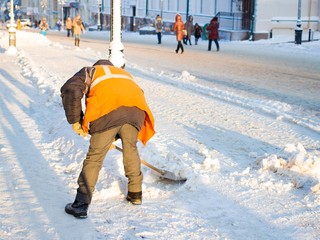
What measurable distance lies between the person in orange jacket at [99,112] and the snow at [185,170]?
0.33 meters

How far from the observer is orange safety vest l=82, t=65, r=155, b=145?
4.64 metres

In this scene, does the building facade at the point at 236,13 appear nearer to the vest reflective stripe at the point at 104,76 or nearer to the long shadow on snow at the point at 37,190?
the long shadow on snow at the point at 37,190

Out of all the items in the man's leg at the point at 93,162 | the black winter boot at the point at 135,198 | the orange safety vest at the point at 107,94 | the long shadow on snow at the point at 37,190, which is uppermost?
the orange safety vest at the point at 107,94

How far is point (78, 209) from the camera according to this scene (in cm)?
470

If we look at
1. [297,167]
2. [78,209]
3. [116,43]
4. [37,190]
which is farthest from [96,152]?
[116,43]

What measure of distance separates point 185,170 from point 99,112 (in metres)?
1.42

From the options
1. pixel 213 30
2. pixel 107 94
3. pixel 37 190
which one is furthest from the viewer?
pixel 213 30

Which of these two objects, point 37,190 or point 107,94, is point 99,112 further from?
point 37,190

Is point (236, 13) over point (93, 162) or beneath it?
over

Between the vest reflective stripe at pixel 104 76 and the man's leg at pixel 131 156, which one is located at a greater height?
the vest reflective stripe at pixel 104 76

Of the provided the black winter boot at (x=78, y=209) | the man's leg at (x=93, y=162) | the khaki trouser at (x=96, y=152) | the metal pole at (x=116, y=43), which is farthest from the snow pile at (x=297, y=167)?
the metal pole at (x=116, y=43)

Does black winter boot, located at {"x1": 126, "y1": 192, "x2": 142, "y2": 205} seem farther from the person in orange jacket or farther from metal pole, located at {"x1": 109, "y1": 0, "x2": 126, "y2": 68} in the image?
metal pole, located at {"x1": 109, "y1": 0, "x2": 126, "y2": 68}

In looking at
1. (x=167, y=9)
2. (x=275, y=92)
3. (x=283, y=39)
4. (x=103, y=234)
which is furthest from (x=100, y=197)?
(x=167, y=9)

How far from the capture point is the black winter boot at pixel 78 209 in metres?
4.69
